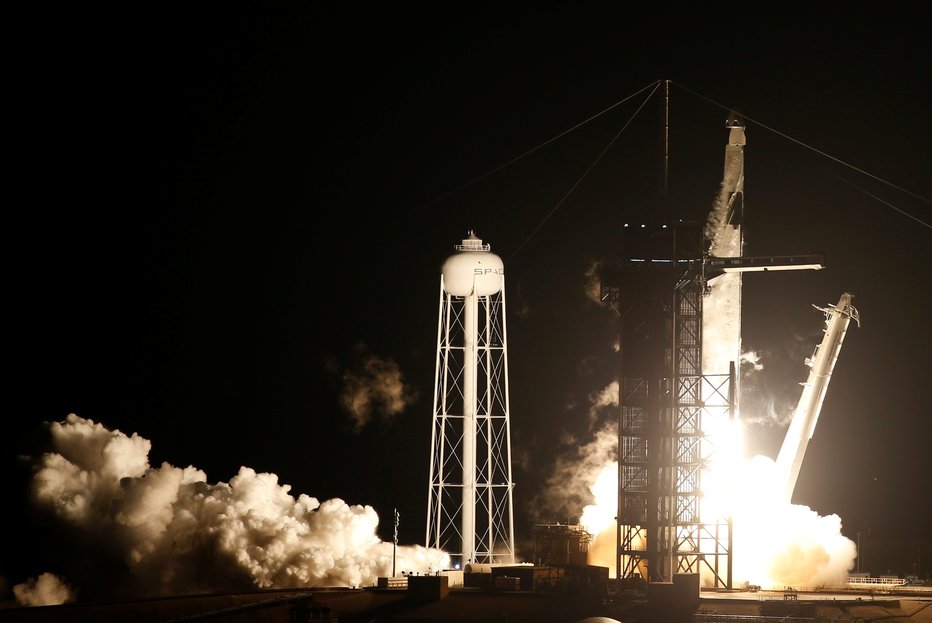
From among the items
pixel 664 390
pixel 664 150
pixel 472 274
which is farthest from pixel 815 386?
pixel 472 274

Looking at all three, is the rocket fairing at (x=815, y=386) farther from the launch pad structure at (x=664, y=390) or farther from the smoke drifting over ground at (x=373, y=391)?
the smoke drifting over ground at (x=373, y=391)

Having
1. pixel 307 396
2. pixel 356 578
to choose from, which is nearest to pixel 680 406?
pixel 356 578

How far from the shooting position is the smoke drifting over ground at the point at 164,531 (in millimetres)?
64562

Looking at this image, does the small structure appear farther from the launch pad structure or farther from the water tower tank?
the water tower tank

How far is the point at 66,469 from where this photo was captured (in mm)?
65250

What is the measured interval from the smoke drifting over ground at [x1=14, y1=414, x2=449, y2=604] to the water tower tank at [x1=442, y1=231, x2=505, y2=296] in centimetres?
1007

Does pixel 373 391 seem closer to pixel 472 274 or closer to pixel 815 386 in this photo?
pixel 472 274

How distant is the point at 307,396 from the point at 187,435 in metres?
6.30

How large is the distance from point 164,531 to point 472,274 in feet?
50.7

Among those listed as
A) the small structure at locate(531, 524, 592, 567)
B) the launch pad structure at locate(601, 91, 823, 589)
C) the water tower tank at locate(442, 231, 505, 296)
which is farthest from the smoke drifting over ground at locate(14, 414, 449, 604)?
the launch pad structure at locate(601, 91, 823, 589)

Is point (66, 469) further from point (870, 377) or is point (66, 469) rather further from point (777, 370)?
point (870, 377)

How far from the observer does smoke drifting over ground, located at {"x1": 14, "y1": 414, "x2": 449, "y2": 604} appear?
64562 millimetres

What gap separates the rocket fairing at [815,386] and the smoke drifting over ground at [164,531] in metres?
16.7

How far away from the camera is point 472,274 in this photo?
67.5 metres
